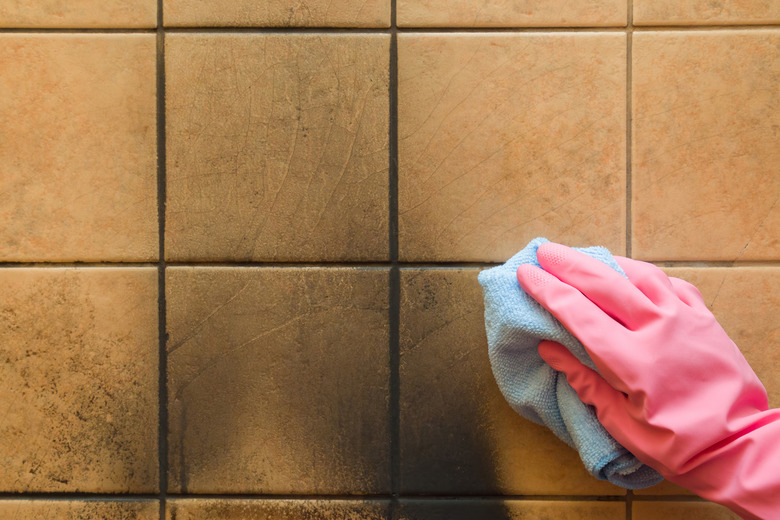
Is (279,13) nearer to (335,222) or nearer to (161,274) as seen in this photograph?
(335,222)

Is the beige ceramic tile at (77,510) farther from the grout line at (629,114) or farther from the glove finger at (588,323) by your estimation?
the grout line at (629,114)

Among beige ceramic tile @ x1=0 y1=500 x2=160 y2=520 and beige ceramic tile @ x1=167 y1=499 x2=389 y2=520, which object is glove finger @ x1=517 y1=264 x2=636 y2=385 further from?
beige ceramic tile @ x1=0 y1=500 x2=160 y2=520

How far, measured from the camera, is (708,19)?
91 centimetres

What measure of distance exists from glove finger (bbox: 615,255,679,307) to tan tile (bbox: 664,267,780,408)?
128 mm

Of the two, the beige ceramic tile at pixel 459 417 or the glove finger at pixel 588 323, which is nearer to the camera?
the glove finger at pixel 588 323

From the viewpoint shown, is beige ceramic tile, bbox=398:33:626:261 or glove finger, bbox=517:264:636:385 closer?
glove finger, bbox=517:264:636:385

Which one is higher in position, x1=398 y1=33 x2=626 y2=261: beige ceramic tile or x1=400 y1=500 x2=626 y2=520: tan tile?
x1=398 y1=33 x2=626 y2=261: beige ceramic tile

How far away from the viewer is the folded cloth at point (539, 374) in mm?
788

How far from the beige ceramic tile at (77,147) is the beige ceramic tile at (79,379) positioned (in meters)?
0.06

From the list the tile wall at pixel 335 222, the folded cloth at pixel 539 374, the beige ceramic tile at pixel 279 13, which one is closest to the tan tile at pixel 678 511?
the tile wall at pixel 335 222

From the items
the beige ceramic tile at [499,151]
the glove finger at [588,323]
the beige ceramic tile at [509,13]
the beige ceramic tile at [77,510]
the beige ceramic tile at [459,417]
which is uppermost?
the beige ceramic tile at [509,13]

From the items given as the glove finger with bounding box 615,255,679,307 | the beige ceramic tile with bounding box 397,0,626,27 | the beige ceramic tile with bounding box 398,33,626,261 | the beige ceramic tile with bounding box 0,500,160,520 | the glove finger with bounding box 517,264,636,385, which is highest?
the beige ceramic tile with bounding box 397,0,626,27

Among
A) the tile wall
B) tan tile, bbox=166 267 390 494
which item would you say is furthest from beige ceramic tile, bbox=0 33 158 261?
tan tile, bbox=166 267 390 494

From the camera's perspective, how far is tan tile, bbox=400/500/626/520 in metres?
0.92
